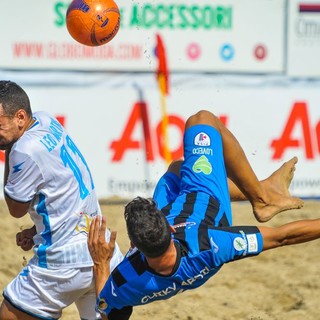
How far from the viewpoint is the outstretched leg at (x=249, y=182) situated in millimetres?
5215

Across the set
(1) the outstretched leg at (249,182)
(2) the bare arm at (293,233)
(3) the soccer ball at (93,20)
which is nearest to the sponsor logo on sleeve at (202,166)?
(1) the outstretched leg at (249,182)

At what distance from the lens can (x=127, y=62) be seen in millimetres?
9062

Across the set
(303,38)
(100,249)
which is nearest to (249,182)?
(100,249)

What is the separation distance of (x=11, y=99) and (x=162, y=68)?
480cm

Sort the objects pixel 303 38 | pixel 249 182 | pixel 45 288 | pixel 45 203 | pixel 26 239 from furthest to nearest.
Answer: pixel 303 38 < pixel 249 182 < pixel 26 239 < pixel 45 288 < pixel 45 203

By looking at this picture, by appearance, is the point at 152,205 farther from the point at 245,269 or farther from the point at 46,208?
the point at 245,269

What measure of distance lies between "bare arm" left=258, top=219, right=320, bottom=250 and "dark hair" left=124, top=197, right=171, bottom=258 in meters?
0.54

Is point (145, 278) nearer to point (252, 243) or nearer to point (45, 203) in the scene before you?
point (252, 243)

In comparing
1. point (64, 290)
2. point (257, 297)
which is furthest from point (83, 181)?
point (257, 297)

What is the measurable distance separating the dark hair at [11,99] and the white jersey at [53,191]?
5.7 inches

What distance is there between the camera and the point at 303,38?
9.27 meters

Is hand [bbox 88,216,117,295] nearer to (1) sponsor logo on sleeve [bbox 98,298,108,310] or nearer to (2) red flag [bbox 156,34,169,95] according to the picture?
(1) sponsor logo on sleeve [bbox 98,298,108,310]

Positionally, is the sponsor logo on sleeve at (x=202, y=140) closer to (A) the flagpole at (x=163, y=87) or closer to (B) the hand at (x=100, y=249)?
(B) the hand at (x=100, y=249)

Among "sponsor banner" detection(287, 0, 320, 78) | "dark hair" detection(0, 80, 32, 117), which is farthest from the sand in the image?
"dark hair" detection(0, 80, 32, 117)
